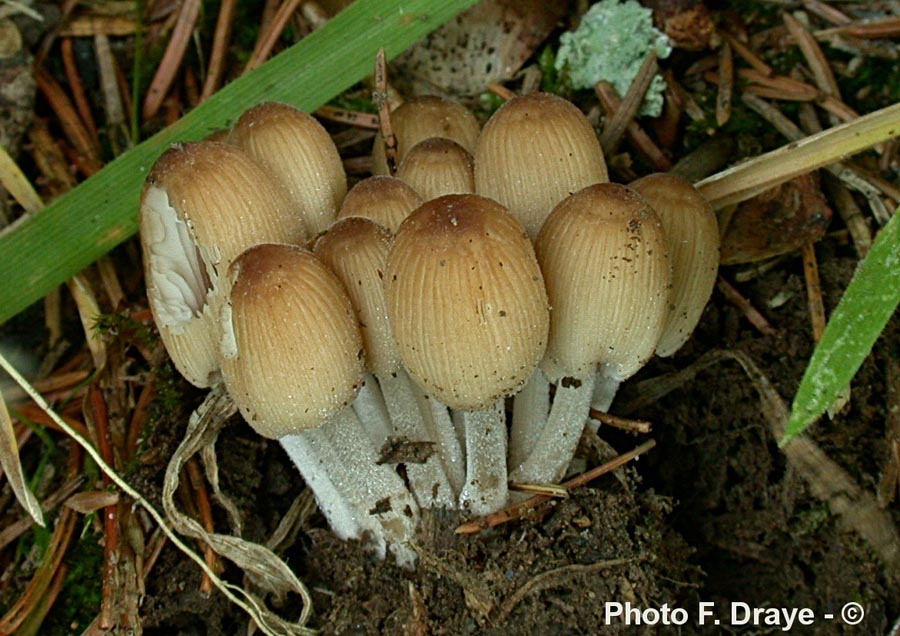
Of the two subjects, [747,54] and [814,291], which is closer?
[814,291]

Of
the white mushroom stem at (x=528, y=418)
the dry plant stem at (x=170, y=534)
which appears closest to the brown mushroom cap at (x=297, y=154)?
the white mushroom stem at (x=528, y=418)

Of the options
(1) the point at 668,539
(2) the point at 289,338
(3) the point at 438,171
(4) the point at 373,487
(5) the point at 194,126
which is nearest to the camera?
(2) the point at 289,338

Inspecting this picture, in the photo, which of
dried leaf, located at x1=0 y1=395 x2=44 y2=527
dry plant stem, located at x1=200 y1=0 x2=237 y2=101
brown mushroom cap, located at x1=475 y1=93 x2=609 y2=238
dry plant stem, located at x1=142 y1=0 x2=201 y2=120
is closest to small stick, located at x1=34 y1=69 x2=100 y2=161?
dry plant stem, located at x1=142 y1=0 x2=201 y2=120

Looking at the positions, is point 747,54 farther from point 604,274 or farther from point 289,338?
point 289,338

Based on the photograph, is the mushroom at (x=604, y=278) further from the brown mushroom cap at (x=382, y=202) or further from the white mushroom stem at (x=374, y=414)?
the white mushroom stem at (x=374, y=414)

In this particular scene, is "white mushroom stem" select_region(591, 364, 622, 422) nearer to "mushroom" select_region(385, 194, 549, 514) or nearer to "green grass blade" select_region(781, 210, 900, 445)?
"mushroom" select_region(385, 194, 549, 514)

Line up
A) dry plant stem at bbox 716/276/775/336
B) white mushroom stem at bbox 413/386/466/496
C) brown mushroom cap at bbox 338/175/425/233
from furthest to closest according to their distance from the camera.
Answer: dry plant stem at bbox 716/276/775/336, white mushroom stem at bbox 413/386/466/496, brown mushroom cap at bbox 338/175/425/233

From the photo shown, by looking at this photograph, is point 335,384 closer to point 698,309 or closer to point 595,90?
point 698,309

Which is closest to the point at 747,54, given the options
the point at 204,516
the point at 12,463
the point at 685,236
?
A: the point at 685,236
